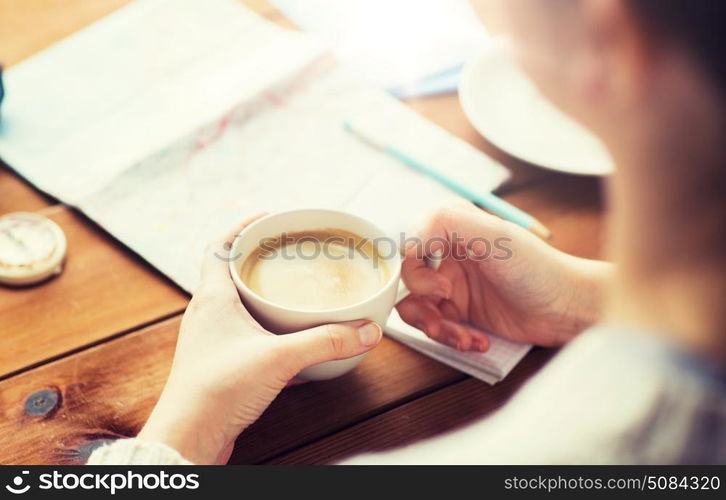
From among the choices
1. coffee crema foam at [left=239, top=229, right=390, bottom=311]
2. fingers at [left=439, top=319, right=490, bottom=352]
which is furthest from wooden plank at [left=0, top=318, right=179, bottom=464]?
fingers at [left=439, top=319, right=490, bottom=352]

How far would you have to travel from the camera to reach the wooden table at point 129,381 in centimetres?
57

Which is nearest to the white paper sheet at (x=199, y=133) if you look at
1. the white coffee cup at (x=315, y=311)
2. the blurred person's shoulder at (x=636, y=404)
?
the white coffee cup at (x=315, y=311)

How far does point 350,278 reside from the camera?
612 mm

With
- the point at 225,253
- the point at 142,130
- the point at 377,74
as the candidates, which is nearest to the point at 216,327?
the point at 225,253

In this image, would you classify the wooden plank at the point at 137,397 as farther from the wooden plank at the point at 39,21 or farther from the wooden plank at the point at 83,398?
the wooden plank at the point at 39,21

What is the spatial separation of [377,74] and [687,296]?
678 millimetres

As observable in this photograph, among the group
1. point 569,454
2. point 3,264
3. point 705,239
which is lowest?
point 3,264

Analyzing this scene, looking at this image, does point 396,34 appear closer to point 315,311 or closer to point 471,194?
point 471,194

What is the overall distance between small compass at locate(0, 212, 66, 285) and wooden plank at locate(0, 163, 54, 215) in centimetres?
3

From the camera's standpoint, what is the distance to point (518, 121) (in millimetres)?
877

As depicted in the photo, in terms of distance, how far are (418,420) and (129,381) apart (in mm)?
225

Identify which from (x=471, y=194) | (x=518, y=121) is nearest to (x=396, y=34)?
(x=518, y=121)

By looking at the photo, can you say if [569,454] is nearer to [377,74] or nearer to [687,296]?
[687,296]

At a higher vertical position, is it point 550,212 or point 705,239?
point 705,239
